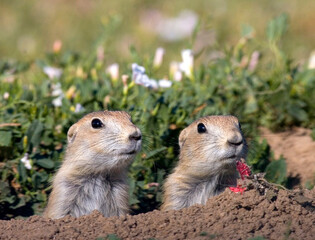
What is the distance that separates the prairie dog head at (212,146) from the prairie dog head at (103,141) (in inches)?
22.7

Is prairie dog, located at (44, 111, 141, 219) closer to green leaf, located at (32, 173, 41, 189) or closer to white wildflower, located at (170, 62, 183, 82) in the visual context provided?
green leaf, located at (32, 173, 41, 189)

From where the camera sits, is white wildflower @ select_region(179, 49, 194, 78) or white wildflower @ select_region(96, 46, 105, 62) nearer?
white wildflower @ select_region(179, 49, 194, 78)

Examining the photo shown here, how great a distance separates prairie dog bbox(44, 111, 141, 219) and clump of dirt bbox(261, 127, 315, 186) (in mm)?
1852

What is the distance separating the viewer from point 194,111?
6.92 metres

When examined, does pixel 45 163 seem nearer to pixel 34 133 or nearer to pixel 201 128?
pixel 34 133

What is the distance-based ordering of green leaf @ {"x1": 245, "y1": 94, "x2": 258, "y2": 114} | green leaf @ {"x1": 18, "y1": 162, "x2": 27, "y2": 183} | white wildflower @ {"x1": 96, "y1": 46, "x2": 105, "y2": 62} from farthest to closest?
white wildflower @ {"x1": 96, "y1": 46, "x2": 105, "y2": 62}, green leaf @ {"x1": 245, "y1": 94, "x2": 258, "y2": 114}, green leaf @ {"x1": 18, "y1": 162, "x2": 27, "y2": 183}

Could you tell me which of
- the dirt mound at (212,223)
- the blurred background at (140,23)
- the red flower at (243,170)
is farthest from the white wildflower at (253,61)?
the dirt mound at (212,223)

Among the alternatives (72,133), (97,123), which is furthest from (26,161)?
(97,123)

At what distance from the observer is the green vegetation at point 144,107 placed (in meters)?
6.21

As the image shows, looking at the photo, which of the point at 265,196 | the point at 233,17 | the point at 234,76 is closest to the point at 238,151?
A: the point at 265,196

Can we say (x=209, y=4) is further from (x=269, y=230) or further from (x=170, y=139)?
(x=269, y=230)

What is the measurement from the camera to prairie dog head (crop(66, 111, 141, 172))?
17.3ft

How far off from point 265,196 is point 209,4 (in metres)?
7.44

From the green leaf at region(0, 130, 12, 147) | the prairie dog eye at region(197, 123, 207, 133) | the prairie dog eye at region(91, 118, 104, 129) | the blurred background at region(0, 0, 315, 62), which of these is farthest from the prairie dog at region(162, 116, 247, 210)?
the blurred background at region(0, 0, 315, 62)
